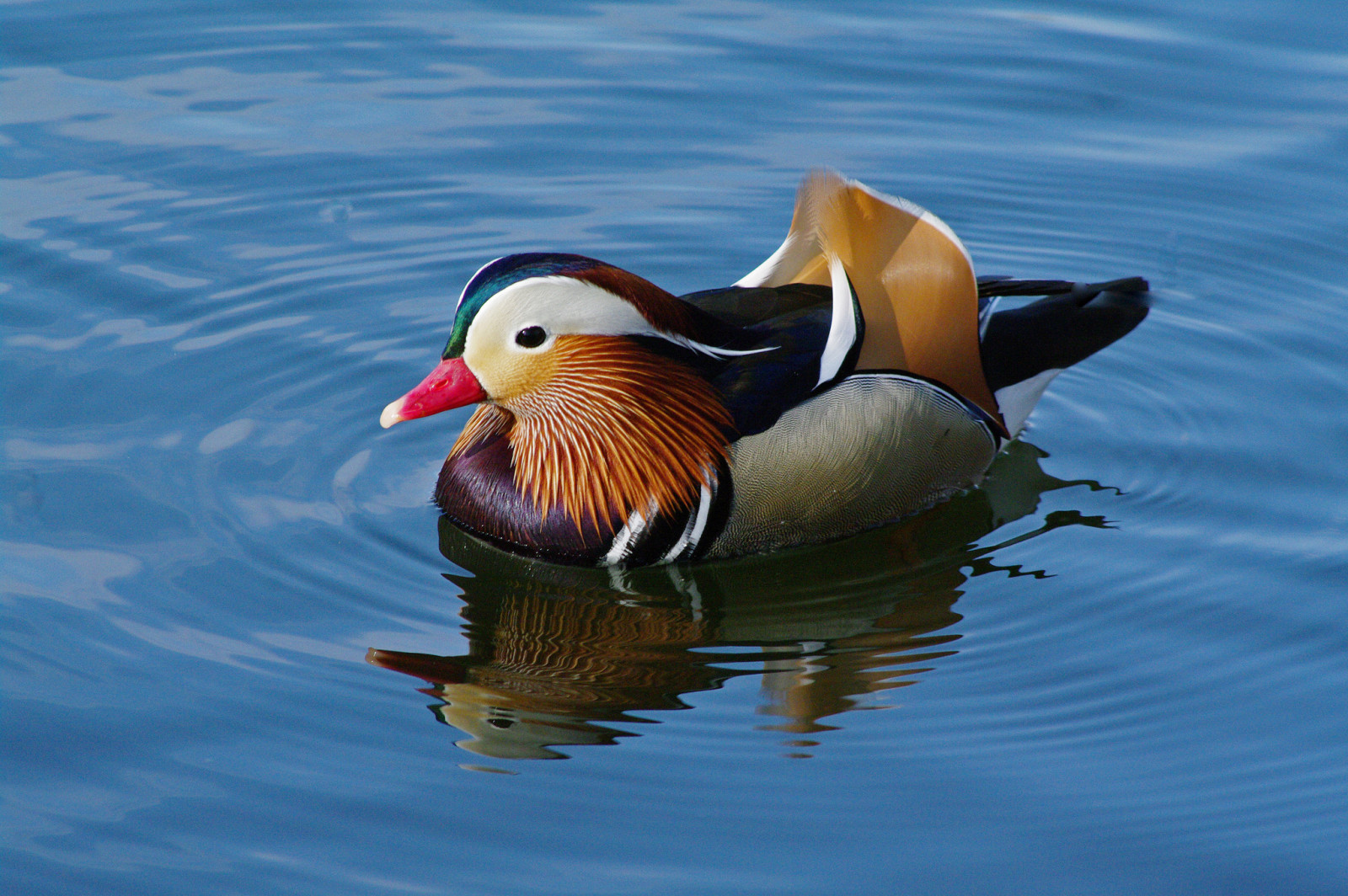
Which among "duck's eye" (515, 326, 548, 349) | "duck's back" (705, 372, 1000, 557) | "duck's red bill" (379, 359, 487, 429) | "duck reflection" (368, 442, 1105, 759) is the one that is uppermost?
"duck's eye" (515, 326, 548, 349)

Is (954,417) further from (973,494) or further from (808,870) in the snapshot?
(808,870)

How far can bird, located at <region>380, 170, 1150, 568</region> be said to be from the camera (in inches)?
219

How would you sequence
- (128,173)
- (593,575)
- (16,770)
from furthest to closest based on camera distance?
(128,173) < (593,575) < (16,770)

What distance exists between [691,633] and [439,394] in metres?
1.18

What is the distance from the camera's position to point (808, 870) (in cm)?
439

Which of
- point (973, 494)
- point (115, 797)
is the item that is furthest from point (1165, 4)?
point (115, 797)

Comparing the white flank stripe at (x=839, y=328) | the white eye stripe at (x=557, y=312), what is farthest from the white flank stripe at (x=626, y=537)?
the white flank stripe at (x=839, y=328)

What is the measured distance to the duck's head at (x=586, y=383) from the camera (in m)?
5.46

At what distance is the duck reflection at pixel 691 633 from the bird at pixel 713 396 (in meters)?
0.10

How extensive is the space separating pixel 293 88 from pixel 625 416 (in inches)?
194

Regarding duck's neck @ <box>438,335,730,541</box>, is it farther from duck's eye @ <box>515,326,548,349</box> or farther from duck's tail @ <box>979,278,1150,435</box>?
duck's tail @ <box>979,278,1150,435</box>

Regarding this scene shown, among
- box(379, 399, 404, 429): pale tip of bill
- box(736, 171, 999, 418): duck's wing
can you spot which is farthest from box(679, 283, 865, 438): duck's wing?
box(379, 399, 404, 429): pale tip of bill

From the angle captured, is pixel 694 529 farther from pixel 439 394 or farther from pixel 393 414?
pixel 393 414

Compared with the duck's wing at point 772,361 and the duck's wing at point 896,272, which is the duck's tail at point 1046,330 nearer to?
the duck's wing at point 896,272
